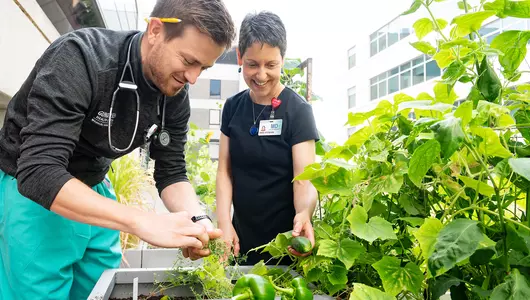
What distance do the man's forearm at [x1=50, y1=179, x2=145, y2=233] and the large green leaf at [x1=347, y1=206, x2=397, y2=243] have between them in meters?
0.49

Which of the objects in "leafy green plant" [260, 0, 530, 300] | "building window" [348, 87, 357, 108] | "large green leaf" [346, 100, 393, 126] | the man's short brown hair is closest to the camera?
"leafy green plant" [260, 0, 530, 300]

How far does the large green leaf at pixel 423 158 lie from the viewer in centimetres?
63

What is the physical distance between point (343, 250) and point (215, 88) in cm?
1916

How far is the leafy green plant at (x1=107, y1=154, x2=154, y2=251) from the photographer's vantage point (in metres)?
2.85

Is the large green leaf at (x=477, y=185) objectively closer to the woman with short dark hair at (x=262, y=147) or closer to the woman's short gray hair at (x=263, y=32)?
the woman with short dark hair at (x=262, y=147)

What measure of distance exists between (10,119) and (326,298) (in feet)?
3.47

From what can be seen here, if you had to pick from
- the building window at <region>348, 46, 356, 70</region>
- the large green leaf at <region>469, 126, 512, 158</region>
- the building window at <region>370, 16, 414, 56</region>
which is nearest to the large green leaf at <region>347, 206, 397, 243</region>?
the large green leaf at <region>469, 126, 512, 158</region>

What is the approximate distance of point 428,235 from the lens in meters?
0.70

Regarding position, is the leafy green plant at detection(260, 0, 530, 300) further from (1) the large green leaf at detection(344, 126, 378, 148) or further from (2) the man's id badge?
(2) the man's id badge

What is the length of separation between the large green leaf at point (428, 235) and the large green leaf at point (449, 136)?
7.0 inches

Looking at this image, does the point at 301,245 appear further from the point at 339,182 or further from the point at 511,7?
the point at 511,7

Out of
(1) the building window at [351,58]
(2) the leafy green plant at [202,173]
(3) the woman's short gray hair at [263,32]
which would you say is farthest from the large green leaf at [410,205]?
(1) the building window at [351,58]

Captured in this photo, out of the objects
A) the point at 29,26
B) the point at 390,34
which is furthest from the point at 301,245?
the point at 390,34

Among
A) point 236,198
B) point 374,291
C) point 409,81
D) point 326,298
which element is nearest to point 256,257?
point 236,198
